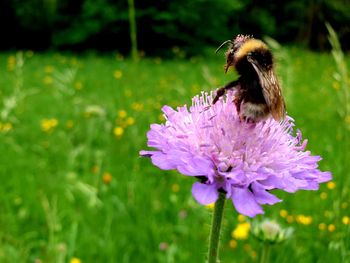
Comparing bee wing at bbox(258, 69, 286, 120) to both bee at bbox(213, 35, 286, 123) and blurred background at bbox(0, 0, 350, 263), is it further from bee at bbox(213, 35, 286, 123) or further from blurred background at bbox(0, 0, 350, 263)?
A: blurred background at bbox(0, 0, 350, 263)

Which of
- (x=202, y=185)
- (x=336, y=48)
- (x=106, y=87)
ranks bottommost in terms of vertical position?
(x=202, y=185)

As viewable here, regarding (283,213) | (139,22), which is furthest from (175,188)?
(139,22)

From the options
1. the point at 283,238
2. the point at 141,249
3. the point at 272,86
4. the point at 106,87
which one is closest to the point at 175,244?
the point at 141,249

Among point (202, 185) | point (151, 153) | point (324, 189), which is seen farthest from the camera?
point (324, 189)

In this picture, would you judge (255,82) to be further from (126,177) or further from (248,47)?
(126,177)

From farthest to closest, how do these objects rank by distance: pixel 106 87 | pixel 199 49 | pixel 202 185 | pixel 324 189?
pixel 199 49
pixel 106 87
pixel 324 189
pixel 202 185

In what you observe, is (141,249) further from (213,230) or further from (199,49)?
(199,49)
